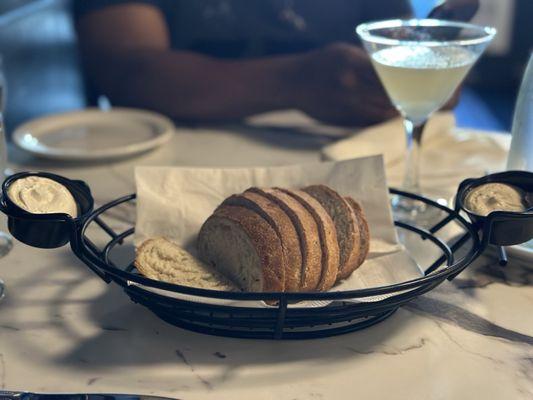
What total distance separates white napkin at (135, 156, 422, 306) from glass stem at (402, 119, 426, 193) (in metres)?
0.18

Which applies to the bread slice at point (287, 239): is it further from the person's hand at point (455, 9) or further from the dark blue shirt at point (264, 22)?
the dark blue shirt at point (264, 22)

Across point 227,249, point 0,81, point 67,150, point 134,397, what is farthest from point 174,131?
point 134,397

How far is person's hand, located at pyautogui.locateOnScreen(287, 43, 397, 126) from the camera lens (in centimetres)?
113

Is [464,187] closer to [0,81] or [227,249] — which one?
[227,249]

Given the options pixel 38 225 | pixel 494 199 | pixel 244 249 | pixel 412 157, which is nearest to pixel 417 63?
pixel 412 157

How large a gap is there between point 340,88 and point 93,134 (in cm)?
42

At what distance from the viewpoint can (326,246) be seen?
1.85 ft

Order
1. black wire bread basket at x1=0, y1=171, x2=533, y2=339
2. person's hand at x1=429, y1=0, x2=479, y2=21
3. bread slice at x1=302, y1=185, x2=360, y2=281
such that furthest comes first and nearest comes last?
person's hand at x1=429, y1=0, x2=479, y2=21 → bread slice at x1=302, y1=185, x2=360, y2=281 → black wire bread basket at x1=0, y1=171, x2=533, y2=339

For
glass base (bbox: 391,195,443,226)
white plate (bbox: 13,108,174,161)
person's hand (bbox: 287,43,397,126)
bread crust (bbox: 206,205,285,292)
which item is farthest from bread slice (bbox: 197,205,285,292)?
person's hand (bbox: 287,43,397,126)

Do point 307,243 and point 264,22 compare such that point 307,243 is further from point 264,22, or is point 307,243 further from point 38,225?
point 264,22

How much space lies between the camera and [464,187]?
616mm

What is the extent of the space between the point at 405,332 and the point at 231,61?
855 mm

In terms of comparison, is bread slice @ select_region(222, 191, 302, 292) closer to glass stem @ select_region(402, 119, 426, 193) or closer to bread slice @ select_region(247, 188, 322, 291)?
bread slice @ select_region(247, 188, 322, 291)

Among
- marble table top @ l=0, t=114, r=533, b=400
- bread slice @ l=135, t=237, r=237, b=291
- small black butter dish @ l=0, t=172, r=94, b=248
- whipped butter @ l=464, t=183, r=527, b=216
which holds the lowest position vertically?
marble table top @ l=0, t=114, r=533, b=400
